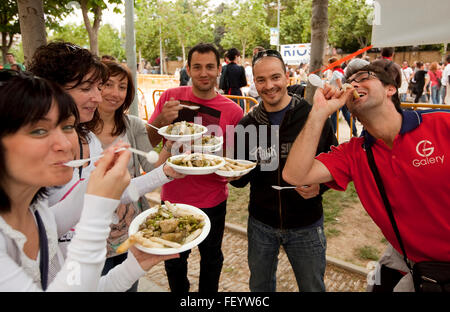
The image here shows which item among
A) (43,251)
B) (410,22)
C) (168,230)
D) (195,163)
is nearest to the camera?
(43,251)

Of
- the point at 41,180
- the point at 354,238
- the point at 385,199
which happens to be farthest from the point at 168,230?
the point at 354,238

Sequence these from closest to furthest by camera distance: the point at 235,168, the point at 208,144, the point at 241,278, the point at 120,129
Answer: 1. the point at 235,168
2. the point at 120,129
3. the point at 208,144
4. the point at 241,278

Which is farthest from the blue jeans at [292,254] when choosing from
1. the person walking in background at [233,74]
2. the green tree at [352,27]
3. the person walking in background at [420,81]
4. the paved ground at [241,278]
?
the green tree at [352,27]

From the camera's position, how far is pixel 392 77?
2.30 metres

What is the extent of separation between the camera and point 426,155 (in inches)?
79.7

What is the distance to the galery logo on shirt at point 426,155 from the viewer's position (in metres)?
1.99

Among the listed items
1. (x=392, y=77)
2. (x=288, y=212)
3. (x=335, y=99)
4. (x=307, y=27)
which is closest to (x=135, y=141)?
(x=288, y=212)

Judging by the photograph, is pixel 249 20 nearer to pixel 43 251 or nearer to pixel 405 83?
pixel 405 83

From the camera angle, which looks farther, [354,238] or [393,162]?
[354,238]

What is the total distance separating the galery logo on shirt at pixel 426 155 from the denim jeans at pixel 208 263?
2.02 meters

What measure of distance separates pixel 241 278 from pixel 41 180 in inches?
127

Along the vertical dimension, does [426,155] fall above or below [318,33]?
below

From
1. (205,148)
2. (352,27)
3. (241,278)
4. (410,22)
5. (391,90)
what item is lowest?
(241,278)
